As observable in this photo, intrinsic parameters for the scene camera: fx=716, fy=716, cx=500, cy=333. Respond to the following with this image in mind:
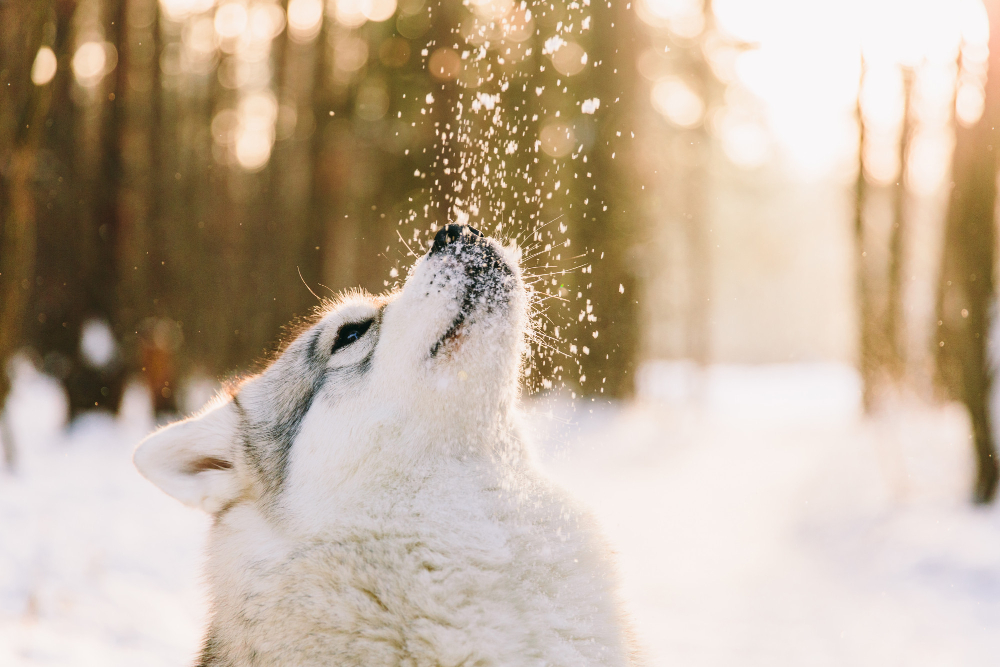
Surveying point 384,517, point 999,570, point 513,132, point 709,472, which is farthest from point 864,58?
point 384,517

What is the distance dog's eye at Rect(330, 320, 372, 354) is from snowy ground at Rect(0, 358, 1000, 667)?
0.95 metres

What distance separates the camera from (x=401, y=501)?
2.55m

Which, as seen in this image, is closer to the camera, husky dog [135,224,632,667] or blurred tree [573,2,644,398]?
husky dog [135,224,632,667]

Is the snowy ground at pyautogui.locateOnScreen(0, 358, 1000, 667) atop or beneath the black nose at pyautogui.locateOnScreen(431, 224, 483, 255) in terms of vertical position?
beneath

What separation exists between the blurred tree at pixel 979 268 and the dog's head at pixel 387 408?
7.45m

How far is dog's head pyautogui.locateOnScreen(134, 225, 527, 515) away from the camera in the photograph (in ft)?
8.82

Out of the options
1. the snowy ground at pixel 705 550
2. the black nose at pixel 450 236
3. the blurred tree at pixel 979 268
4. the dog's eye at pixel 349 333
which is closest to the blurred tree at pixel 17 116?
the snowy ground at pixel 705 550

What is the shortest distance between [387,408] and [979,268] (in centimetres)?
817

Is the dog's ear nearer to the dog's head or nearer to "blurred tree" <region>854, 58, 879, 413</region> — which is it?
the dog's head

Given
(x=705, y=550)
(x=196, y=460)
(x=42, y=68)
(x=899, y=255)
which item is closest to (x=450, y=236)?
(x=196, y=460)

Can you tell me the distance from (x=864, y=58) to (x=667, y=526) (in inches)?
315

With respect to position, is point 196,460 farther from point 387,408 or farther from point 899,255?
point 899,255

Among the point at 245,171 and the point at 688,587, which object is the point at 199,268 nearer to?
the point at 245,171

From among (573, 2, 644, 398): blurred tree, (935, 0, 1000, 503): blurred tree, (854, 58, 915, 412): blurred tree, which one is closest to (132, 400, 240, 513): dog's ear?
(935, 0, 1000, 503): blurred tree
